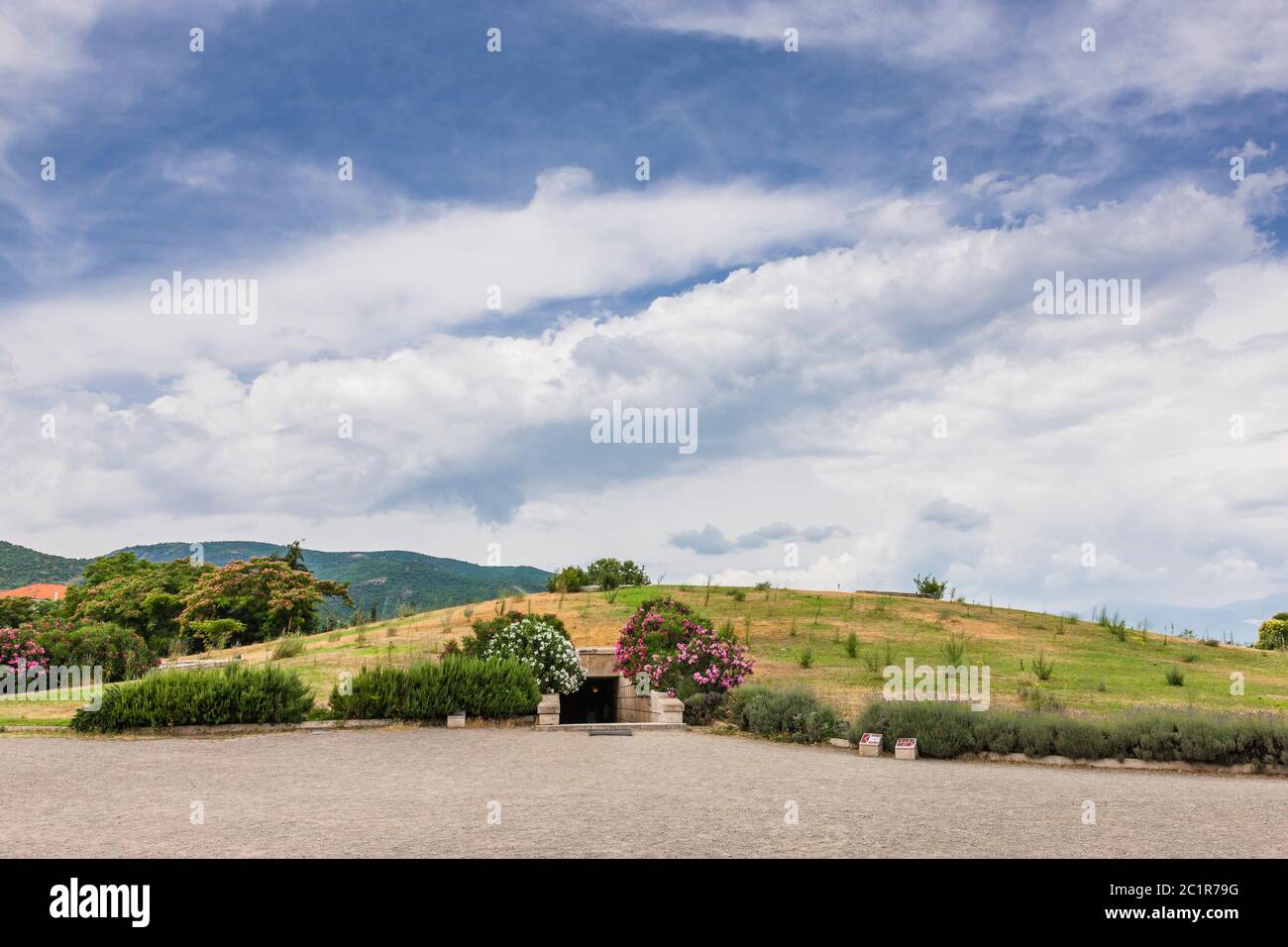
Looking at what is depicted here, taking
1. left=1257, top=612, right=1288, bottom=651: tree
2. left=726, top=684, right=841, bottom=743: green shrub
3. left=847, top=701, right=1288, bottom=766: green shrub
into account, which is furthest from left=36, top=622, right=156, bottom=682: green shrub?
left=1257, top=612, right=1288, bottom=651: tree

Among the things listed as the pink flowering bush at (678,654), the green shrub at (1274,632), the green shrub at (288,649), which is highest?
the pink flowering bush at (678,654)

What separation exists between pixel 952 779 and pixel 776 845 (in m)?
5.23

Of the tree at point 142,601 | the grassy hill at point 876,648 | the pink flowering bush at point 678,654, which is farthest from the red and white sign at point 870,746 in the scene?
the tree at point 142,601

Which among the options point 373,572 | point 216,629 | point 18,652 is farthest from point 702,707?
point 373,572

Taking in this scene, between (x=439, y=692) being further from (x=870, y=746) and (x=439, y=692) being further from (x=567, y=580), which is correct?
(x=567, y=580)

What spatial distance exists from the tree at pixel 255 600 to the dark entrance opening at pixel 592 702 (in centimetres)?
2333

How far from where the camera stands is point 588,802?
29.9ft

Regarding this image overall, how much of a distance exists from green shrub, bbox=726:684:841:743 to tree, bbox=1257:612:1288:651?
115ft

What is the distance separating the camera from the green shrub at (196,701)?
15.4 metres

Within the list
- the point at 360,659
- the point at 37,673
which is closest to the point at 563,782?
the point at 360,659

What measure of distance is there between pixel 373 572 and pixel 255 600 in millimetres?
73575

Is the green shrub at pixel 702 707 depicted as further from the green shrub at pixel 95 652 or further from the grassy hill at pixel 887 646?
the green shrub at pixel 95 652

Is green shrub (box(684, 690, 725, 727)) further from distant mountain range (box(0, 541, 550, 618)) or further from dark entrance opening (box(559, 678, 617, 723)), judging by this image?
distant mountain range (box(0, 541, 550, 618))
